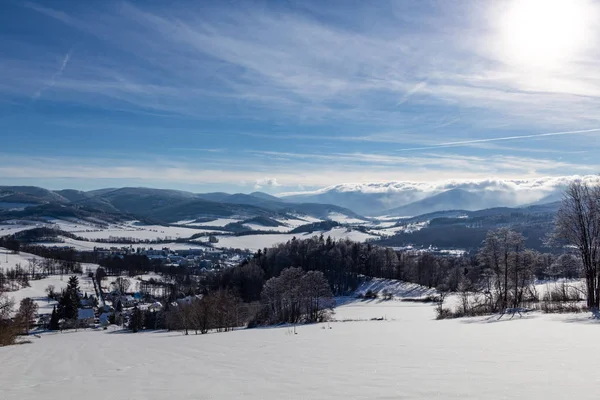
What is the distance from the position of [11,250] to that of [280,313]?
684ft

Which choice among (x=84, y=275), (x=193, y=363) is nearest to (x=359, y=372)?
(x=193, y=363)

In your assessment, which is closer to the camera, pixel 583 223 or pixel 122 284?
pixel 583 223

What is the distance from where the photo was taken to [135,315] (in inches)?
2670

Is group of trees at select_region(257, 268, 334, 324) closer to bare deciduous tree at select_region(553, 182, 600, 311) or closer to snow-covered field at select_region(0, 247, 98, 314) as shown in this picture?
bare deciduous tree at select_region(553, 182, 600, 311)

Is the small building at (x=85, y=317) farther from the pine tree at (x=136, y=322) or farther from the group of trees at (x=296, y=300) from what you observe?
the group of trees at (x=296, y=300)

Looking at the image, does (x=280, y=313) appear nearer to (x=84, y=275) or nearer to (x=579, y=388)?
(x=579, y=388)

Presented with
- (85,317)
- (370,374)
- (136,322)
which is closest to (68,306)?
(85,317)

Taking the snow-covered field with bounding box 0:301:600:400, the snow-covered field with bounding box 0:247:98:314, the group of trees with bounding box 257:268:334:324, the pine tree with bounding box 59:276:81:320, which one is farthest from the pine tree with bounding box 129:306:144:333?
the snow-covered field with bounding box 0:301:600:400

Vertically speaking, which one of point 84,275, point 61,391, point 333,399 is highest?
point 333,399

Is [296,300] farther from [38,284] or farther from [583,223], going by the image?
[38,284]

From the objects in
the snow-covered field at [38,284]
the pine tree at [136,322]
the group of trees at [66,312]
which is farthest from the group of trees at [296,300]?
the snow-covered field at [38,284]

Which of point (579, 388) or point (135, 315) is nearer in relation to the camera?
point (579, 388)

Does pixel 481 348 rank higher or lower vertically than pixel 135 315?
higher

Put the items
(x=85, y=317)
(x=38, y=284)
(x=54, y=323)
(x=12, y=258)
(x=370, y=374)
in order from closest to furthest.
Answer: (x=370, y=374) < (x=54, y=323) < (x=85, y=317) < (x=38, y=284) < (x=12, y=258)
